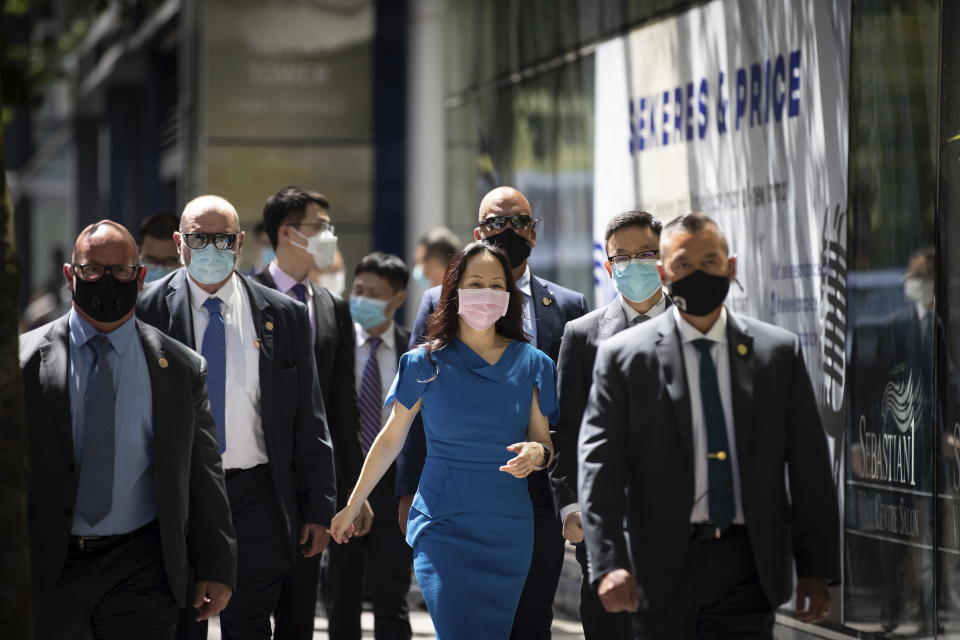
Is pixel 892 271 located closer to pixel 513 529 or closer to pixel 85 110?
pixel 513 529

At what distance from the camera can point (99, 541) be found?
545 cm

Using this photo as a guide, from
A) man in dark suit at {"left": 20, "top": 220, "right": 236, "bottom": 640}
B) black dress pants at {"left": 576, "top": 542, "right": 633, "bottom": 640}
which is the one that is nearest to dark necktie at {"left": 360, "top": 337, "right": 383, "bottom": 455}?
black dress pants at {"left": 576, "top": 542, "right": 633, "bottom": 640}

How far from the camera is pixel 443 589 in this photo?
19.9 ft

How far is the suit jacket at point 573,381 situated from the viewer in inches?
259

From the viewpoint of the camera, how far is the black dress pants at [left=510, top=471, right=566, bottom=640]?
6809mm

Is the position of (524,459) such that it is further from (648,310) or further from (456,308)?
(648,310)

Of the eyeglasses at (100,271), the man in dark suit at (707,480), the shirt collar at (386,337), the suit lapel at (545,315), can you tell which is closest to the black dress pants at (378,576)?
the shirt collar at (386,337)

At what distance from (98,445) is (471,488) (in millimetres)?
1448

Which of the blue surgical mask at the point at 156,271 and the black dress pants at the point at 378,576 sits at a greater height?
the blue surgical mask at the point at 156,271

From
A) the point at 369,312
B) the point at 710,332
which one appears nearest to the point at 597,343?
the point at 710,332

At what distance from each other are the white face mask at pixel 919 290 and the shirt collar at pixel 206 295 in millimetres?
3032

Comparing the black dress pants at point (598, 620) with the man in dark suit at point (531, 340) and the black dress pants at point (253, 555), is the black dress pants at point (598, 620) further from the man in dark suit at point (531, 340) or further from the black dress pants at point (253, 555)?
the black dress pants at point (253, 555)

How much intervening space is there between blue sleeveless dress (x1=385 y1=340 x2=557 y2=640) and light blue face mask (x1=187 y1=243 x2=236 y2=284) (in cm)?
108

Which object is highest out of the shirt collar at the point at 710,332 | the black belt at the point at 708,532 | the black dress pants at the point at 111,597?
the shirt collar at the point at 710,332
